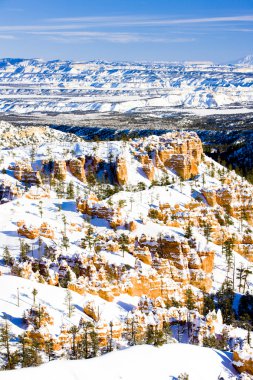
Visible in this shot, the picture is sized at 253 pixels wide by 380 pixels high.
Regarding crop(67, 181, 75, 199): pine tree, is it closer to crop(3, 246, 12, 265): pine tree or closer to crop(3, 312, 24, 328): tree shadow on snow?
crop(3, 246, 12, 265): pine tree

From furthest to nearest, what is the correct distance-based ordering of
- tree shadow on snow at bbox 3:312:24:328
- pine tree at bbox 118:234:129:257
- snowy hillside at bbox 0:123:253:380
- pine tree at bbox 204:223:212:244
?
pine tree at bbox 204:223:212:244 → pine tree at bbox 118:234:129:257 → tree shadow on snow at bbox 3:312:24:328 → snowy hillside at bbox 0:123:253:380

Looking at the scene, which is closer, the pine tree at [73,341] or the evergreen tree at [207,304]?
the pine tree at [73,341]

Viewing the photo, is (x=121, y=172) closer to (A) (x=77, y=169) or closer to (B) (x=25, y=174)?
(A) (x=77, y=169)

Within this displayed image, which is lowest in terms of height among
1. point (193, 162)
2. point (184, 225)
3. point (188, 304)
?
point (188, 304)

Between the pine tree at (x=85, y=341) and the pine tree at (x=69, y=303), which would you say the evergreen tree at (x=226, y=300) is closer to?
the pine tree at (x=69, y=303)

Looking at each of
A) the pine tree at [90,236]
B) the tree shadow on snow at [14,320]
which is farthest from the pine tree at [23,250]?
the tree shadow on snow at [14,320]

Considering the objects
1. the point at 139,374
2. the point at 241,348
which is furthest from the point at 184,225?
the point at 139,374

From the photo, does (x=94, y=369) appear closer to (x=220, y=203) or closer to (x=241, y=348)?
(x=241, y=348)

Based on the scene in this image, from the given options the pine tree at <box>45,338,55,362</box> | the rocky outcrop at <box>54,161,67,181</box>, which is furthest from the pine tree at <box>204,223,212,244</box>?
the pine tree at <box>45,338,55,362</box>
